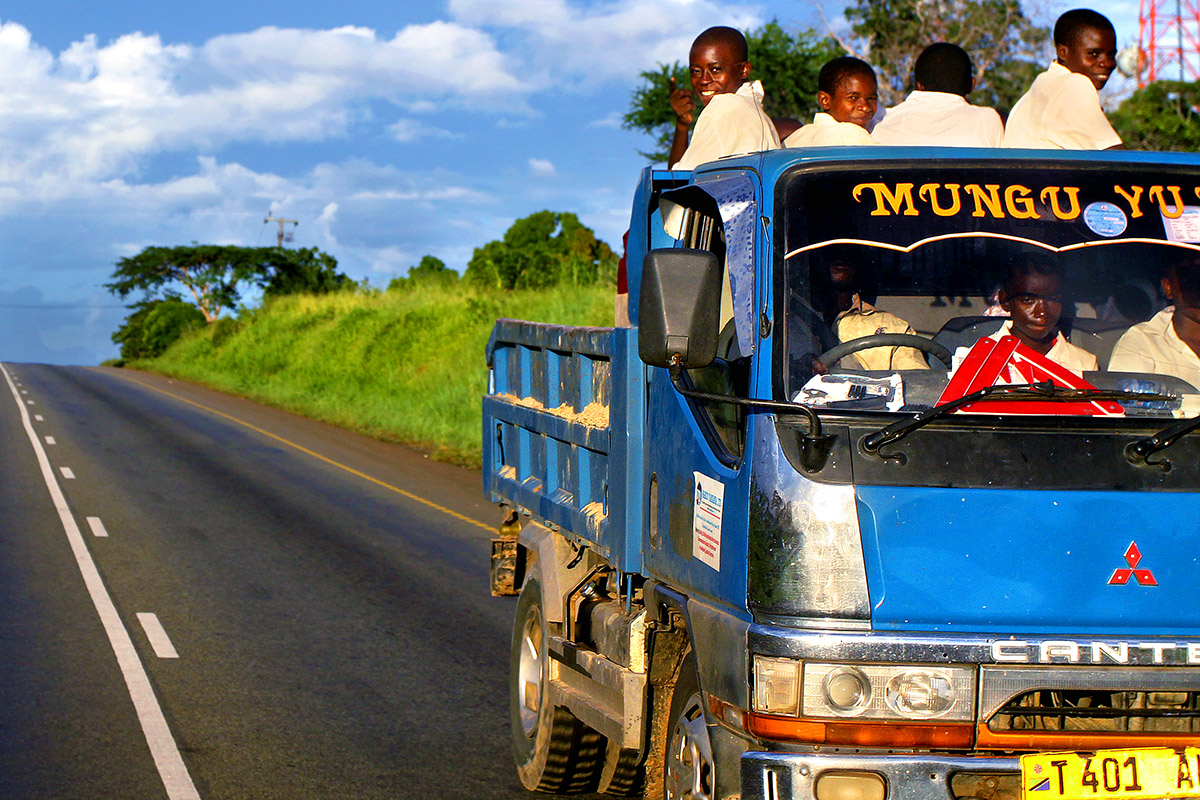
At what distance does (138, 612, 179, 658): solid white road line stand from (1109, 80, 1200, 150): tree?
18.8m

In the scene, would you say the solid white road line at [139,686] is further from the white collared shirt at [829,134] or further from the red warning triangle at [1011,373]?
the red warning triangle at [1011,373]

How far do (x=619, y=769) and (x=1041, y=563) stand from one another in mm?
2613

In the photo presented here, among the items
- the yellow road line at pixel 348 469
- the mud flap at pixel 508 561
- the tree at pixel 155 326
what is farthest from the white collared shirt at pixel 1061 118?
the tree at pixel 155 326

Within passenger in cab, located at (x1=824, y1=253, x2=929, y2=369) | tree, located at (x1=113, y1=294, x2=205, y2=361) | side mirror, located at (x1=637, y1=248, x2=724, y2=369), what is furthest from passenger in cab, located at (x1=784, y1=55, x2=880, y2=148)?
tree, located at (x1=113, y1=294, x2=205, y2=361)

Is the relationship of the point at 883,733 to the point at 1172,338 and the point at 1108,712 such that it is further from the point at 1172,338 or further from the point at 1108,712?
the point at 1172,338

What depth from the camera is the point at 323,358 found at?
4047cm

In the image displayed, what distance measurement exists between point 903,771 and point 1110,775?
1.63 ft

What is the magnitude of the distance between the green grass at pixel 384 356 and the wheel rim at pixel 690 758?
51.8ft

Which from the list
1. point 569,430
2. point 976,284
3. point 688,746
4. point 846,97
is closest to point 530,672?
point 569,430

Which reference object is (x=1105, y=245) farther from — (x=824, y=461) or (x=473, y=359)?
(x=473, y=359)

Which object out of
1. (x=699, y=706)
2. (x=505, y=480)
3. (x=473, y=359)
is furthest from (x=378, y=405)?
(x=699, y=706)

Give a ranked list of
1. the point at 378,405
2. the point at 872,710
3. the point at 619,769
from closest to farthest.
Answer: the point at 872,710, the point at 619,769, the point at 378,405

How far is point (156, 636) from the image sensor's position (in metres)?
8.77

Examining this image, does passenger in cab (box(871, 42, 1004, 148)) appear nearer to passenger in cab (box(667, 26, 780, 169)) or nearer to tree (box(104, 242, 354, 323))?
passenger in cab (box(667, 26, 780, 169))
